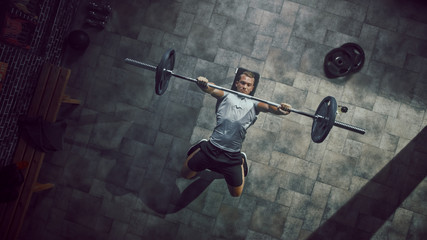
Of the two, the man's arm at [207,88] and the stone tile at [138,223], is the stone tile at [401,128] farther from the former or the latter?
the stone tile at [138,223]

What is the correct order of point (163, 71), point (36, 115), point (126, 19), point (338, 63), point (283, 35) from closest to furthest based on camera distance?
point (163, 71) < point (36, 115) < point (338, 63) < point (283, 35) < point (126, 19)

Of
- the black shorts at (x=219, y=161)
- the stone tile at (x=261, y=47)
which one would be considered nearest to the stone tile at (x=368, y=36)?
the stone tile at (x=261, y=47)

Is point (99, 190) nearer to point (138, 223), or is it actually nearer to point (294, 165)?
point (138, 223)

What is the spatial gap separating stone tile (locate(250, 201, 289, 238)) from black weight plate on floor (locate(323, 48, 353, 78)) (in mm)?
2622

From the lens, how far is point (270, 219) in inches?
176

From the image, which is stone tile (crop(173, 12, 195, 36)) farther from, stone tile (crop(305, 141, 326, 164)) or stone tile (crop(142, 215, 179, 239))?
stone tile (crop(142, 215, 179, 239))

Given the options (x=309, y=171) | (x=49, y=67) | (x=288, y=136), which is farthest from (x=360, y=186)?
(x=49, y=67)

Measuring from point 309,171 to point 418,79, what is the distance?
2604mm

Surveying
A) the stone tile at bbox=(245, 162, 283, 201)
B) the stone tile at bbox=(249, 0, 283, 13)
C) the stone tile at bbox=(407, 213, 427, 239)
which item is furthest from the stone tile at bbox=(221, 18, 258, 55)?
the stone tile at bbox=(407, 213, 427, 239)

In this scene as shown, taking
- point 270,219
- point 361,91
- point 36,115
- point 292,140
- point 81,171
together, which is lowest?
point 81,171

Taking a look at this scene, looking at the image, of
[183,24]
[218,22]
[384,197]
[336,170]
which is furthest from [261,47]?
[384,197]

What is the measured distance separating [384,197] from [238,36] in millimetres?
3964

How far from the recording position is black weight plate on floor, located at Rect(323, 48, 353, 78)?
174 inches

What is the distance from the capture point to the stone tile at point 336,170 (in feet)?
14.7
